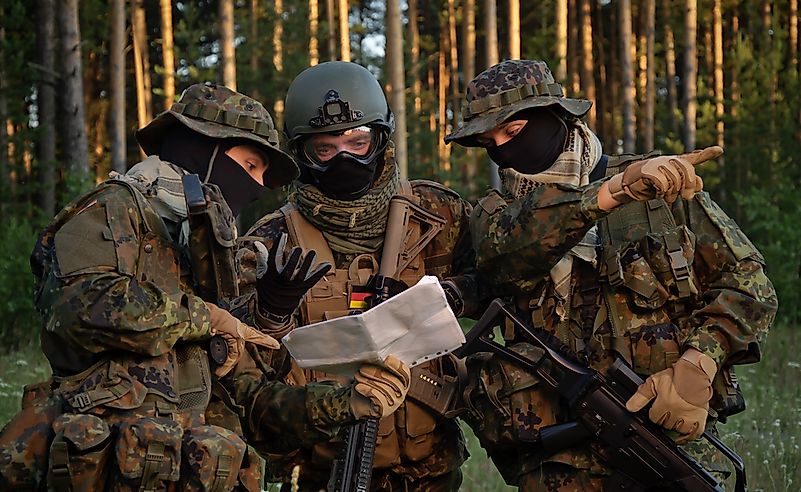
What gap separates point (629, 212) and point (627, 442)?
955 mm

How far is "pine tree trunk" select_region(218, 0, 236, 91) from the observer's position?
42.5 feet

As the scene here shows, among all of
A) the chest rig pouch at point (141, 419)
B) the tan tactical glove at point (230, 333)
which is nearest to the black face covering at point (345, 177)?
the tan tactical glove at point (230, 333)

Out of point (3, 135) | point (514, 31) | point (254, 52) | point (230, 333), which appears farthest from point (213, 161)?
point (3, 135)

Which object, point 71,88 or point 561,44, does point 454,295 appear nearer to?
point 71,88

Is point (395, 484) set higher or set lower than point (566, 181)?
lower

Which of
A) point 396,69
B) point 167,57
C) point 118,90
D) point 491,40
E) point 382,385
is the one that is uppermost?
point 167,57

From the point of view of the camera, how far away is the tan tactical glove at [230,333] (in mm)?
3910

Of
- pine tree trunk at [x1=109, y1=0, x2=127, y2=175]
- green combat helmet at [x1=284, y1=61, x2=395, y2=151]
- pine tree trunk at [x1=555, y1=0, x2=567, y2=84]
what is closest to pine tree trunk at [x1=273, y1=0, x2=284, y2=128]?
pine tree trunk at [x1=109, y1=0, x2=127, y2=175]

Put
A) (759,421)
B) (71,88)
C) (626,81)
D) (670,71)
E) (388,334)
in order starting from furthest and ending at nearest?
(670,71) < (626,81) < (71,88) < (759,421) < (388,334)

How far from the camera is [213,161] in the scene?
4180mm

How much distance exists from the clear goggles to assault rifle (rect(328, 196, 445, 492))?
0.29 meters

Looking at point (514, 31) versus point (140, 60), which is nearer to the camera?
point (514, 31)

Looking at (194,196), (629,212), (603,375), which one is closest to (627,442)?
(603,375)

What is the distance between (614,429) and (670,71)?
25.2 metres
